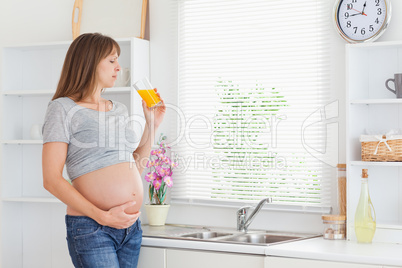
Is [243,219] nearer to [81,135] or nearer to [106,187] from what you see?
[106,187]

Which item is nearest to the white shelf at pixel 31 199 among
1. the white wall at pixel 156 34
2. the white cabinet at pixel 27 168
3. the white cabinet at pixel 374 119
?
the white cabinet at pixel 27 168

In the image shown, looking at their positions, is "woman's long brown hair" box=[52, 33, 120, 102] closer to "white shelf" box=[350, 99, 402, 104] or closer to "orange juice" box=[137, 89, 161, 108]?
"orange juice" box=[137, 89, 161, 108]

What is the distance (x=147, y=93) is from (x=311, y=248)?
97cm

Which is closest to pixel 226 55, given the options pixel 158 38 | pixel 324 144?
pixel 158 38

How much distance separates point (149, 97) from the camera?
101 inches

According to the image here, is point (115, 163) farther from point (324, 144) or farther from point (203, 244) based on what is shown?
point (324, 144)

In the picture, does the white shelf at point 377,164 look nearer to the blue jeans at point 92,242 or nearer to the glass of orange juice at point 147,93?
the glass of orange juice at point 147,93

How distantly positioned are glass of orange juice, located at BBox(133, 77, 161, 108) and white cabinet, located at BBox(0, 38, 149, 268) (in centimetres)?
104

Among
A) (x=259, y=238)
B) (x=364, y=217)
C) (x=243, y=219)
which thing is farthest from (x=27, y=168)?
(x=364, y=217)

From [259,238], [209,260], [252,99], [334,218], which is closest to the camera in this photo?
[209,260]

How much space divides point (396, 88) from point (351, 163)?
1.31ft

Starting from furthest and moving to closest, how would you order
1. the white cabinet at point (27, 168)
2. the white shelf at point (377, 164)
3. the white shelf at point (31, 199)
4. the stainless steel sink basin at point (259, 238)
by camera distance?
the white cabinet at point (27, 168) → the white shelf at point (31, 199) → the stainless steel sink basin at point (259, 238) → the white shelf at point (377, 164)

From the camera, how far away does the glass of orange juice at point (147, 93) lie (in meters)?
2.53

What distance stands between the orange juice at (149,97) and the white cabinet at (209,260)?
2.33 feet
